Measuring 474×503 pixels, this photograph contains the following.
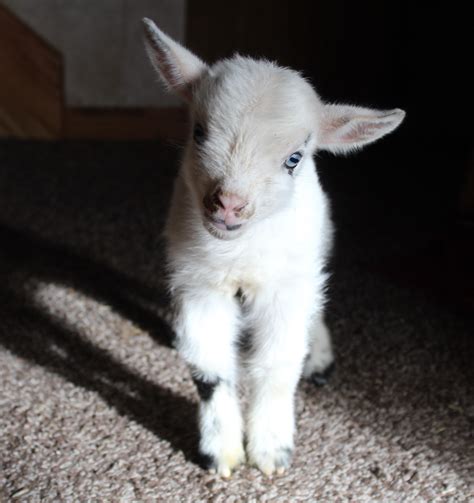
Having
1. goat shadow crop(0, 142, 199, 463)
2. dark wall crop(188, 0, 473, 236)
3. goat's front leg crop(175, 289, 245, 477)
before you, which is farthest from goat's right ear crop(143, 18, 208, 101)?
dark wall crop(188, 0, 473, 236)

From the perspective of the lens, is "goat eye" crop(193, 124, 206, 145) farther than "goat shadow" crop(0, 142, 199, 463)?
No

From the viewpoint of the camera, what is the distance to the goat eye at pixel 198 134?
4.34ft

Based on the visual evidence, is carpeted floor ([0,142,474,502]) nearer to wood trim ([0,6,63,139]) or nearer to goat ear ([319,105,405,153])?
goat ear ([319,105,405,153])

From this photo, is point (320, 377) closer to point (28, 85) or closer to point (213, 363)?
point (213, 363)

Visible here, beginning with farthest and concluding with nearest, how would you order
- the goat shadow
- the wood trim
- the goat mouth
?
the wood trim < the goat shadow < the goat mouth

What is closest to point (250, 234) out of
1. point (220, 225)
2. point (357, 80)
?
point (220, 225)

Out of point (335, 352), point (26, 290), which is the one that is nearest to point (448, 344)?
point (335, 352)

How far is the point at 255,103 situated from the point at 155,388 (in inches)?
32.2

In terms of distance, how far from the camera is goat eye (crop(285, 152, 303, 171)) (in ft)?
4.39

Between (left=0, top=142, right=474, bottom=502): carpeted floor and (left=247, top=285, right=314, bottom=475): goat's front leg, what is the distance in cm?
6

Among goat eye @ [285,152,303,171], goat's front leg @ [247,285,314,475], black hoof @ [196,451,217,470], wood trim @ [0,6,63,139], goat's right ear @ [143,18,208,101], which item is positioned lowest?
wood trim @ [0,6,63,139]

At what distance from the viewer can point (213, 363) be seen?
1480 millimetres

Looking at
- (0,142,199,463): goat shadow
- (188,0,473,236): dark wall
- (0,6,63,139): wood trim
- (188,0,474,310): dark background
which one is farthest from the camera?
(0,6,63,139): wood trim

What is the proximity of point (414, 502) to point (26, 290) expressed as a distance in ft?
4.45
